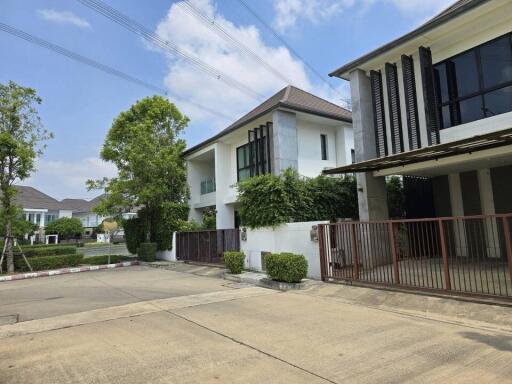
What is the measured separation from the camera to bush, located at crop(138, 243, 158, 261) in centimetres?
1967

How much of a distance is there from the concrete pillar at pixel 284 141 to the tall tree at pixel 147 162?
724 centimetres

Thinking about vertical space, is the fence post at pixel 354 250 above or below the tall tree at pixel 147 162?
below

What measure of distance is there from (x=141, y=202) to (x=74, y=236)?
1204 inches

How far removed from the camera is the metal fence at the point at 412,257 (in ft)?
26.2

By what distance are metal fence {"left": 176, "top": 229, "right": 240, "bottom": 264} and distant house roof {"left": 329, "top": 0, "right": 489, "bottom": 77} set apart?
758 centimetres

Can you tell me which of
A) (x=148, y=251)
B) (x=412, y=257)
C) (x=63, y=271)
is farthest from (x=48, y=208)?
(x=412, y=257)

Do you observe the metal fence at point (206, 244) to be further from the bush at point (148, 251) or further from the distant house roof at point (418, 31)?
the distant house roof at point (418, 31)

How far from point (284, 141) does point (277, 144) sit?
0.39 meters

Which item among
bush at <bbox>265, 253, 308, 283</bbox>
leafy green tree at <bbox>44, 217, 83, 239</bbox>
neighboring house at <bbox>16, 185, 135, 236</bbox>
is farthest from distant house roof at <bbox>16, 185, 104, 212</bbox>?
bush at <bbox>265, 253, 308, 283</bbox>

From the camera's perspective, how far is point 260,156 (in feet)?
59.1

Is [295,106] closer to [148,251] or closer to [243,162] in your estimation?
[243,162]

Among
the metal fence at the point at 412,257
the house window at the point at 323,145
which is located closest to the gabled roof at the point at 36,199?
the house window at the point at 323,145

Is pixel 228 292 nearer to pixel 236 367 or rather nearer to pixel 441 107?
pixel 236 367

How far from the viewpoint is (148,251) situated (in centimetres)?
1969
